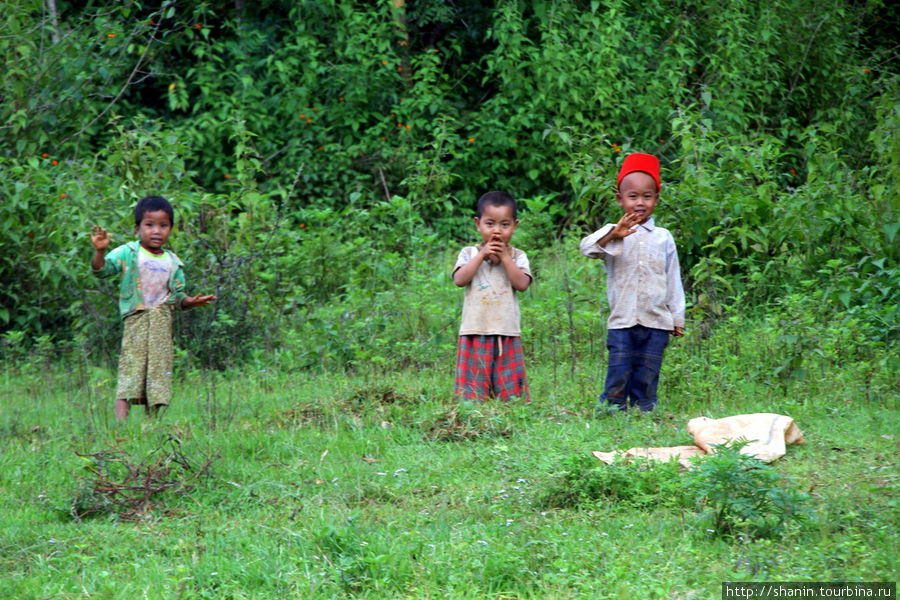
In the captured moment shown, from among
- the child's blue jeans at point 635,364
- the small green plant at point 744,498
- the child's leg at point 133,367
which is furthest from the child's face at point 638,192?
the child's leg at point 133,367

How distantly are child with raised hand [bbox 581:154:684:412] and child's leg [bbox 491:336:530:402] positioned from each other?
543 mm

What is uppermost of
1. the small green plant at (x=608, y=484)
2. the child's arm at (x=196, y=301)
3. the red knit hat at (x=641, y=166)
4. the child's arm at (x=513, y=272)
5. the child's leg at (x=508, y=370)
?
the red knit hat at (x=641, y=166)

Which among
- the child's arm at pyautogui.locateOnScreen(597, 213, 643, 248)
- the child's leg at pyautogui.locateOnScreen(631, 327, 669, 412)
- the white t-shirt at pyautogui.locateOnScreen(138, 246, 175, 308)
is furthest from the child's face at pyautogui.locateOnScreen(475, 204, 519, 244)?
the white t-shirt at pyautogui.locateOnScreen(138, 246, 175, 308)

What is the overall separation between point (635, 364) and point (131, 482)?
2.90m

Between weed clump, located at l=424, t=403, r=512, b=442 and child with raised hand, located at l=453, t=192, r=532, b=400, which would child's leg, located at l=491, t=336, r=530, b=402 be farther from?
weed clump, located at l=424, t=403, r=512, b=442

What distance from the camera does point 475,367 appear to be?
19.3 ft

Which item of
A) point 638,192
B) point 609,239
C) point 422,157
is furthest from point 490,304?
point 422,157

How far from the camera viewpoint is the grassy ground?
11.3ft

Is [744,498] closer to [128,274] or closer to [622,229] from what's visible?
[622,229]

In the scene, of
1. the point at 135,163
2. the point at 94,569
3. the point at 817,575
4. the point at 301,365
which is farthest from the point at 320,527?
the point at 135,163

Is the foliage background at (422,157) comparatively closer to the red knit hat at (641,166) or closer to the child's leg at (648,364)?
the child's leg at (648,364)

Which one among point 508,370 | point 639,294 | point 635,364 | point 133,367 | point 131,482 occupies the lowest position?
point 131,482

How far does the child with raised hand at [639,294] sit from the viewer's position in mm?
5582

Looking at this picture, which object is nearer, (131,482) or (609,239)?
(131,482)
